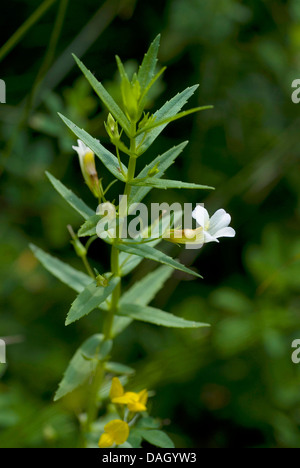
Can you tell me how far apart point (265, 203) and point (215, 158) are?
359mm

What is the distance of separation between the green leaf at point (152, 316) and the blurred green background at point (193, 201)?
598 mm

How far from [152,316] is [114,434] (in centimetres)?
33

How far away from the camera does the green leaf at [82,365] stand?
4.83ft

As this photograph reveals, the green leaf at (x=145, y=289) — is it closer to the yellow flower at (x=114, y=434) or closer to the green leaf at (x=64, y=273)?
the green leaf at (x=64, y=273)

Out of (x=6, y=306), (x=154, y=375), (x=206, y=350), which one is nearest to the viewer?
(x=154, y=375)

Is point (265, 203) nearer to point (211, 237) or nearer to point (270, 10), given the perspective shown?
point (270, 10)

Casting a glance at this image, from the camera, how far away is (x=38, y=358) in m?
2.41

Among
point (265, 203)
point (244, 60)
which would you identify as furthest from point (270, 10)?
point (265, 203)

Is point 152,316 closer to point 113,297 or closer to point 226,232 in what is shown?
point 113,297

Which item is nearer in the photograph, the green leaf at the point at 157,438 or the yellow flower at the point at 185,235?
the yellow flower at the point at 185,235

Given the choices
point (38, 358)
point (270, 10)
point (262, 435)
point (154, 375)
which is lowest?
point (262, 435)

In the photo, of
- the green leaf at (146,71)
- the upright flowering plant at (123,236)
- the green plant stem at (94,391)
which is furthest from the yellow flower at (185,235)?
the green plant stem at (94,391)

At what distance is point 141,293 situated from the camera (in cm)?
162

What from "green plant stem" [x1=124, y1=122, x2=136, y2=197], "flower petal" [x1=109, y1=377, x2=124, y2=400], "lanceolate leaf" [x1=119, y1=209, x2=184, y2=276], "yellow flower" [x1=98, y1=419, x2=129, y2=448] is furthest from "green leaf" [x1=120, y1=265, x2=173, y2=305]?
"green plant stem" [x1=124, y1=122, x2=136, y2=197]
